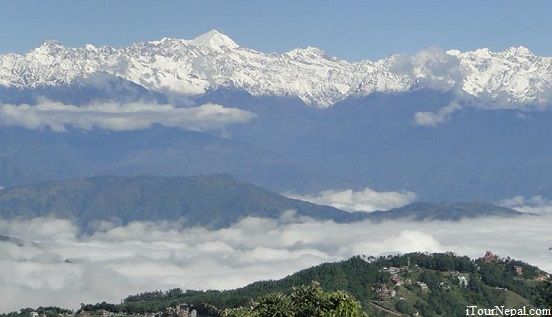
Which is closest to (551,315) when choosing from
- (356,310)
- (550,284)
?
(550,284)

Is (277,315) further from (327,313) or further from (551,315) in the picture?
(551,315)

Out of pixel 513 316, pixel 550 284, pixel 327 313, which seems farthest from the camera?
pixel 513 316

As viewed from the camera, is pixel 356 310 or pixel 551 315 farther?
pixel 356 310

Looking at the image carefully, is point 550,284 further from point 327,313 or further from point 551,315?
point 327,313

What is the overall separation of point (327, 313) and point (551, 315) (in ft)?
81.4

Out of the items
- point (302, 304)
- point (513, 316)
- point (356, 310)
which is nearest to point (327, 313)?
point (356, 310)

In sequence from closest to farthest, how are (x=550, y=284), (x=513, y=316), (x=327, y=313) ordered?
(x=550, y=284), (x=327, y=313), (x=513, y=316)

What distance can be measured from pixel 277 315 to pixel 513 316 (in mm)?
23422

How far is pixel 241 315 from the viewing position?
113 m

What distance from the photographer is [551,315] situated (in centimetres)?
8150

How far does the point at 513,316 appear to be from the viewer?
352 feet

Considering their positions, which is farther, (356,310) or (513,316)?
(513,316)

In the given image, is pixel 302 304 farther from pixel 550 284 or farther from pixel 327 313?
pixel 550 284

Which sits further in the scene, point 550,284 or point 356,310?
point 356,310
